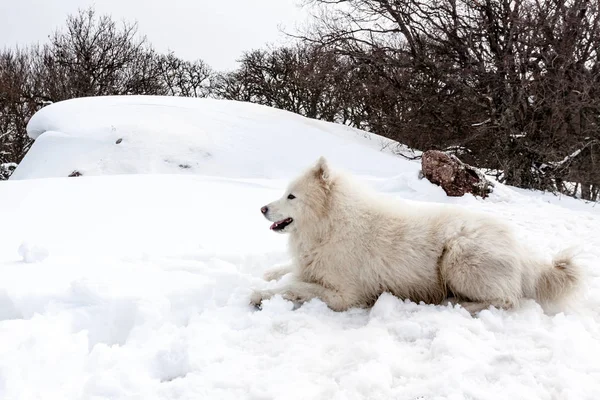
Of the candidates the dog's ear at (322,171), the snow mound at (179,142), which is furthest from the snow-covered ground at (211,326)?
the snow mound at (179,142)

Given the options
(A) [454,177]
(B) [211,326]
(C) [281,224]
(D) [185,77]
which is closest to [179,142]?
(A) [454,177]

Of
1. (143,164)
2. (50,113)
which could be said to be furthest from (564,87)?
(50,113)

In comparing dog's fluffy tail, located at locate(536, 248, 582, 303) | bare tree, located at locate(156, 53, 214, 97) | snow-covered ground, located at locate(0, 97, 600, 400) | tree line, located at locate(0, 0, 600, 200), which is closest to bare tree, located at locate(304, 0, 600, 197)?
tree line, located at locate(0, 0, 600, 200)

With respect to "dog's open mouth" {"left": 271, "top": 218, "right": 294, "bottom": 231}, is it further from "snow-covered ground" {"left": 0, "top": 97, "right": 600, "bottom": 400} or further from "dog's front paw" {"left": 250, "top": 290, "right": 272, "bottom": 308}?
"dog's front paw" {"left": 250, "top": 290, "right": 272, "bottom": 308}

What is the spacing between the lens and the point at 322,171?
357cm

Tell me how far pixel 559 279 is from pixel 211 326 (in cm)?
245

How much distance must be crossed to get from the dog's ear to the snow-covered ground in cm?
100

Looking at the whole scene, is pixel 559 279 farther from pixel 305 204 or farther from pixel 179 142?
pixel 179 142

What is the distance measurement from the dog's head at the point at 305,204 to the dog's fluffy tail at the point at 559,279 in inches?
67.0

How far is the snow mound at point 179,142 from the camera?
10508mm

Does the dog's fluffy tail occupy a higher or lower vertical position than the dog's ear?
lower

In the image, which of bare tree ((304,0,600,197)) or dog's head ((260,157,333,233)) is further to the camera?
bare tree ((304,0,600,197))

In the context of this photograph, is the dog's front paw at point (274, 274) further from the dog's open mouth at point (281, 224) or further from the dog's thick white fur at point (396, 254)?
the dog's open mouth at point (281, 224)

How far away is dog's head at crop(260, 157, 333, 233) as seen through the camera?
11.6 ft
